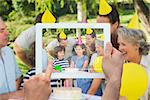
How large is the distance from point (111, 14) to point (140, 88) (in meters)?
0.60

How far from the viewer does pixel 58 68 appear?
1.62m

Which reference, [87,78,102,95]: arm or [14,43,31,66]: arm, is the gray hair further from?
[14,43,31,66]: arm

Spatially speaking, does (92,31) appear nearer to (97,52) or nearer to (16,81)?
(97,52)

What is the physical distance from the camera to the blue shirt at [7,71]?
1.83 meters

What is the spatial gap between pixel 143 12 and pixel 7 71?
2997 millimetres

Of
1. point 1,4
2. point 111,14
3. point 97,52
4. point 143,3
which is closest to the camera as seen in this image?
point 97,52

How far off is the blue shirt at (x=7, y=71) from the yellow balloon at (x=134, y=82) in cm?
54

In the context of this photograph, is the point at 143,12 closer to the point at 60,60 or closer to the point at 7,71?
the point at 7,71

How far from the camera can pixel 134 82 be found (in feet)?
6.12

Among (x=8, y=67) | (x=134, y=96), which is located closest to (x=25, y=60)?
(x=8, y=67)

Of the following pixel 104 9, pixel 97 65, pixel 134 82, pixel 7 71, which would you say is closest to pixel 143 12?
pixel 104 9

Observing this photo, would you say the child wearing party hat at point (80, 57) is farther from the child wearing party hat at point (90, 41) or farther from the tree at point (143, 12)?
the tree at point (143, 12)

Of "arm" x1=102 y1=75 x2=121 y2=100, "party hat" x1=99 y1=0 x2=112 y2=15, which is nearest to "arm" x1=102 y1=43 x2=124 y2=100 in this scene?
"arm" x1=102 y1=75 x2=121 y2=100

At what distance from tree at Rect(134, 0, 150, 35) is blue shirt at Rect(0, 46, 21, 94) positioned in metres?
2.71
